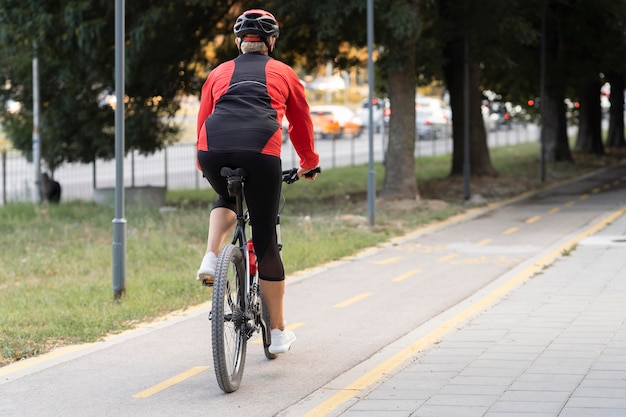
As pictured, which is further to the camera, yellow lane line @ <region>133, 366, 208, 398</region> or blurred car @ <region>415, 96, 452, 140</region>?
blurred car @ <region>415, 96, 452, 140</region>

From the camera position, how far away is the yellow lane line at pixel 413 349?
5941 millimetres

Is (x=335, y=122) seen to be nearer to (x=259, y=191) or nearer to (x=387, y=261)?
(x=387, y=261)

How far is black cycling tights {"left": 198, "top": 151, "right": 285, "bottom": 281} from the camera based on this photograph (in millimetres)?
6047

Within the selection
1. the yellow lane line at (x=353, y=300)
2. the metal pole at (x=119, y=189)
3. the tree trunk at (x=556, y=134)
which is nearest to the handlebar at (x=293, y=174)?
the yellow lane line at (x=353, y=300)

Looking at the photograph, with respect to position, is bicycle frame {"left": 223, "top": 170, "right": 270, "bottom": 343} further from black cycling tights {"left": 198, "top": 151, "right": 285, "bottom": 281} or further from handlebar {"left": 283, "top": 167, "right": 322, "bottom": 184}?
handlebar {"left": 283, "top": 167, "right": 322, "bottom": 184}

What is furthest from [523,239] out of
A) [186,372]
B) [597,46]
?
[597,46]

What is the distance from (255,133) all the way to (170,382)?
1501 mm

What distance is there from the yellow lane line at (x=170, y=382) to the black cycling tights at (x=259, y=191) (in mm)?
736

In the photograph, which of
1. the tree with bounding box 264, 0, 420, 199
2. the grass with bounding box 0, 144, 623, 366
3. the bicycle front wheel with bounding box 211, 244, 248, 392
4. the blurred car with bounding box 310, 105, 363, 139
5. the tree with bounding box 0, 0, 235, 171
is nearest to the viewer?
the bicycle front wheel with bounding box 211, 244, 248, 392

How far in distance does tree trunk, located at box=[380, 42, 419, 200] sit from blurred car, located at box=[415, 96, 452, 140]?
30.7 m

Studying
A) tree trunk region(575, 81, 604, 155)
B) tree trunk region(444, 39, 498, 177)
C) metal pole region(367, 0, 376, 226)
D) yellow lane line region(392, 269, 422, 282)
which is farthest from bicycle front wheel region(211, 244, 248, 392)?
tree trunk region(575, 81, 604, 155)

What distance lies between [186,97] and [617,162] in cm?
1645

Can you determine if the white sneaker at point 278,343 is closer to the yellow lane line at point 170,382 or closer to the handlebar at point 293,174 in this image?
the yellow lane line at point 170,382

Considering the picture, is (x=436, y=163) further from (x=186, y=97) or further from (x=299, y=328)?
(x=299, y=328)
